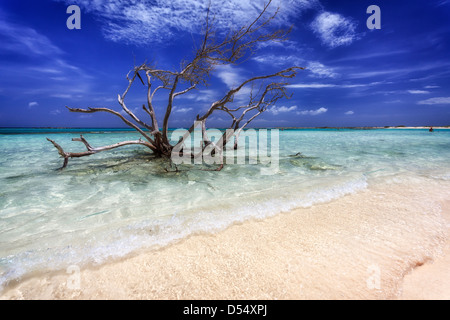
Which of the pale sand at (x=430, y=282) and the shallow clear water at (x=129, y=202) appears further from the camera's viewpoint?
the shallow clear water at (x=129, y=202)

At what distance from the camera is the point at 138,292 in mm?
1565

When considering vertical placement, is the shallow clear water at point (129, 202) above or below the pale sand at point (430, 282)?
above

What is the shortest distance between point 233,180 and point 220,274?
3331 mm

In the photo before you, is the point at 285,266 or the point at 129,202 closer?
the point at 285,266

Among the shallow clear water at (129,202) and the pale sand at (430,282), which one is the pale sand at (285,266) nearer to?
the pale sand at (430,282)

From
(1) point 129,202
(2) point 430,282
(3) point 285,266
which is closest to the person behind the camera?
(2) point 430,282

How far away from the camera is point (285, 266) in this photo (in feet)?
5.97

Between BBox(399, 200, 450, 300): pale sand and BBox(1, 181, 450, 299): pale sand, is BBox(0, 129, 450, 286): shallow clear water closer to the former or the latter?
BBox(1, 181, 450, 299): pale sand

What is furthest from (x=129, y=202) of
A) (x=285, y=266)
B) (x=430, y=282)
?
(x=430, y=282)

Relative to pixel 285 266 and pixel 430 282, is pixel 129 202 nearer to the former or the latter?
pixel 285 266

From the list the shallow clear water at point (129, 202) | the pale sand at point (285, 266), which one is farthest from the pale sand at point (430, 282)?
the shallow clear water at point (129, 202)

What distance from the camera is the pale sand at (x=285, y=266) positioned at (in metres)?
1.55

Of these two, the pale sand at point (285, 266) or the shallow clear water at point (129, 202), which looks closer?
the pale sand at point (285, 266)
